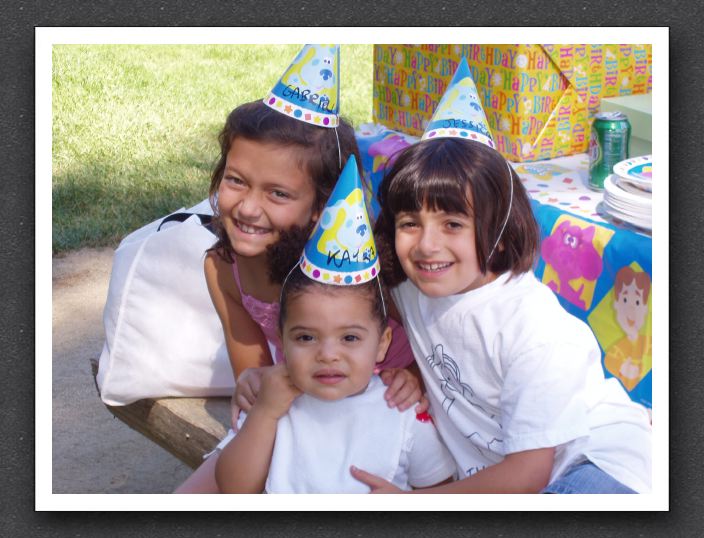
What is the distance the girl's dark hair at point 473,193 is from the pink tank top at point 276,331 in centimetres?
28

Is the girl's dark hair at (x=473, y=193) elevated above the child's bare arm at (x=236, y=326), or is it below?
above

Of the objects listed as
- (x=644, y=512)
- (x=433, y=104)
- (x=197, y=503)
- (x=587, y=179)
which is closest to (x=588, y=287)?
(x=587, y=179)

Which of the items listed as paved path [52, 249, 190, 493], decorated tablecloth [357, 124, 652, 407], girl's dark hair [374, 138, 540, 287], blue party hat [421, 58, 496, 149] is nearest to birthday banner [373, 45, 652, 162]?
decorated tablecloth [357, 124, 652, 407]

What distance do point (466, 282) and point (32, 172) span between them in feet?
3.02

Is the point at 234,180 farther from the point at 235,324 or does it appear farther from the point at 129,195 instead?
the point at 129,195

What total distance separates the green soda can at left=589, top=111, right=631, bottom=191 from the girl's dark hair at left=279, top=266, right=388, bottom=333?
0.95 m

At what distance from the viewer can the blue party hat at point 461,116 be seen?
1909 mm

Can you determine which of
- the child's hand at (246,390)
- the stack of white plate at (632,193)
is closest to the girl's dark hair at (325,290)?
the child's hand at (246,390)

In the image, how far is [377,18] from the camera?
6.62ft

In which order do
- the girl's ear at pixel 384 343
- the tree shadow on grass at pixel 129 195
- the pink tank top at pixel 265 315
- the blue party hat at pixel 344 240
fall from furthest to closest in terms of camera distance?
the tree shadow on grass at pixel 129 195
the pink tank top at pixel 265 315
the girl's ear at pixel 384 343
the blue party hat at pixel 344 240

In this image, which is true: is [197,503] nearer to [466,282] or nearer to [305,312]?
[305,312]

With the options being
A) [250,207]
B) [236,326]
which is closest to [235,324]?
[236,326]

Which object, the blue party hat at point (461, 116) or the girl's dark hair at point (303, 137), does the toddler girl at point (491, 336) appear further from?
the girl's dark hair at point (303, 137)

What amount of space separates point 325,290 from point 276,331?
376 millimetres
